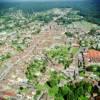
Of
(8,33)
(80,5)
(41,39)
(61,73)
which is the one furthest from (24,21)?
(61,73)

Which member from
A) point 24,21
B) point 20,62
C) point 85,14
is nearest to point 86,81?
point 20,62

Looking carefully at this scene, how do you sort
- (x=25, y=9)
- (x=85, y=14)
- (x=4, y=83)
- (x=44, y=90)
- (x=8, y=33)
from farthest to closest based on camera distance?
(x=25, y=9), (x=85, y=14), (x=8, y=33), (x=4, y=83), (x=44, y=90)

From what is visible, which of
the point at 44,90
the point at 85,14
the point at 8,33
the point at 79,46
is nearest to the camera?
the point at 44,90

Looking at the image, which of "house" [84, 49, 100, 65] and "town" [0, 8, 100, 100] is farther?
"house" [84, 49, 100, 65]

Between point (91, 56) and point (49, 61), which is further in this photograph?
point (91, 56)

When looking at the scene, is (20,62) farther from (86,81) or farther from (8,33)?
(8,33)

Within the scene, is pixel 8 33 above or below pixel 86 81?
below

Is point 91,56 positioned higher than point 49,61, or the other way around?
point 91,56

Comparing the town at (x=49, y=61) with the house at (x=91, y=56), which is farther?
the house at (x=91, y=56)

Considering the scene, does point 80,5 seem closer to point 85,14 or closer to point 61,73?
point 85,14

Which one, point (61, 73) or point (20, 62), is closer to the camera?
point (61, 73)
